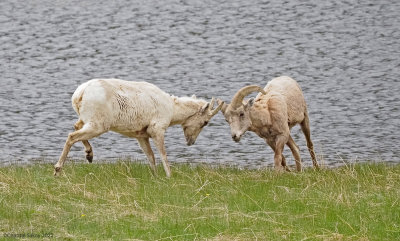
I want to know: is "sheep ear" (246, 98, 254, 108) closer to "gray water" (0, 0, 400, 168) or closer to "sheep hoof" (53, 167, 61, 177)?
"gray water" (0, 0, 400, 168)

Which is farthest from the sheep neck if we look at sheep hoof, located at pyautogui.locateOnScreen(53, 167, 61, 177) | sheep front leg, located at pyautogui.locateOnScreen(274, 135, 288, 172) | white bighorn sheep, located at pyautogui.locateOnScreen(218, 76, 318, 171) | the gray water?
sheep hoof, located at pyautogui.locateOnScreen(53, 167, 61, 177)

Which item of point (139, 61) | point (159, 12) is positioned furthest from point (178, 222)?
point (159, 12)

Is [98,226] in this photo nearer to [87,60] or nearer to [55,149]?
[55,149]

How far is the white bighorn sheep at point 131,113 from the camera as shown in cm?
1380

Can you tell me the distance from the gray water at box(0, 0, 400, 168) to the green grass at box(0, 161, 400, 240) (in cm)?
285

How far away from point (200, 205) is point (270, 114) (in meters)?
3.69

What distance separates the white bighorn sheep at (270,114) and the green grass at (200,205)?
0.80m

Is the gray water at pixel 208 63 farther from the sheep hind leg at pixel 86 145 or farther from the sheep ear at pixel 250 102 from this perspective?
the sheep hind leg at pixel 86 145

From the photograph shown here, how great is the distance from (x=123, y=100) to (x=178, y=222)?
3.90 metres

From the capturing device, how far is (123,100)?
46.9 ft

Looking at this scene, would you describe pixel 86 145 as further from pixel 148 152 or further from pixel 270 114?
pixel 270 114

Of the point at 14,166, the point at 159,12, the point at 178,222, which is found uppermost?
the point at 178,222

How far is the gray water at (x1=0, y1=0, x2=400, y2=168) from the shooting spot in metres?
19.3

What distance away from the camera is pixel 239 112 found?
14.9 m
